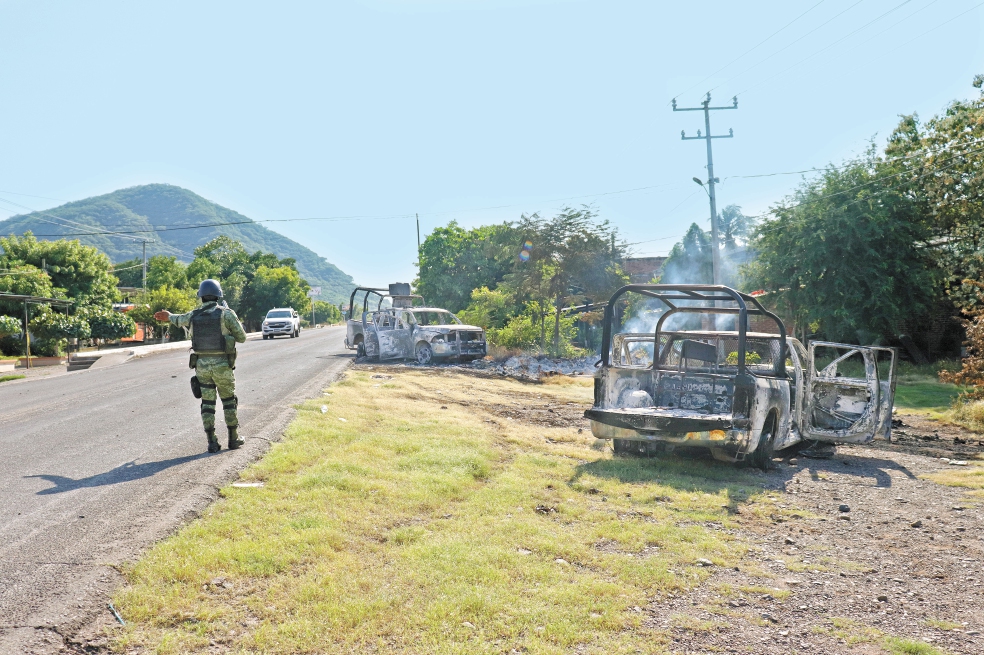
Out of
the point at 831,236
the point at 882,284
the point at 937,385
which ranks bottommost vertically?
the point at 937,385

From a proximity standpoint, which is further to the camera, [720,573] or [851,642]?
[720,573]

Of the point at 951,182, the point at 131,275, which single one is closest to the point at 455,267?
the point at 951,182

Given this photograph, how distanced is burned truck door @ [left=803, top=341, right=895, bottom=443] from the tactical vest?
721 centimetres

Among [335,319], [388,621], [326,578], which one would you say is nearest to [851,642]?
[388,621]

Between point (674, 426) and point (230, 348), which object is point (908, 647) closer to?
point (674, 426)

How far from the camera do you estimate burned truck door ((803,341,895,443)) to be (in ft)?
32.0

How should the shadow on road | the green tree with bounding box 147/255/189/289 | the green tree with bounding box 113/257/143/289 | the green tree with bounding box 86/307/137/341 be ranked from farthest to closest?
the green tree with bounding box 113/257/143/289 → the green tree with bounding box 147/255/189/289 → the green tree with bounding box 86/307/137/341 → the shadow on road

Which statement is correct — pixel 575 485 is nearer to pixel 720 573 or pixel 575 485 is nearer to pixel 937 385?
pixel 720 573

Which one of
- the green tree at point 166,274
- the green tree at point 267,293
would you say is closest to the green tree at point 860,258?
the green tree at point 166,274

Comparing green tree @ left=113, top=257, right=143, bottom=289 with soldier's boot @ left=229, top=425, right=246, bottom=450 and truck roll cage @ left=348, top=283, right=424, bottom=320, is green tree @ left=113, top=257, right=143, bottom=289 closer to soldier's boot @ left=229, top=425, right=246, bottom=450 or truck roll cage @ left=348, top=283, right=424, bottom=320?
truck roll cage @ left=348, top=283, right=424, bottom=320

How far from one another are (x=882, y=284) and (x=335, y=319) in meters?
109

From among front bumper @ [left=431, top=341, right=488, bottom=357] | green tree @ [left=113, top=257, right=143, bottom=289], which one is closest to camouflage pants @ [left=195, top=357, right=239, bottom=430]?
front bumper @ [left=431, top=341, right=488, bottom=357]

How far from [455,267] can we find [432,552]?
159 feet

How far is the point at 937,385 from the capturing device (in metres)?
19.7
